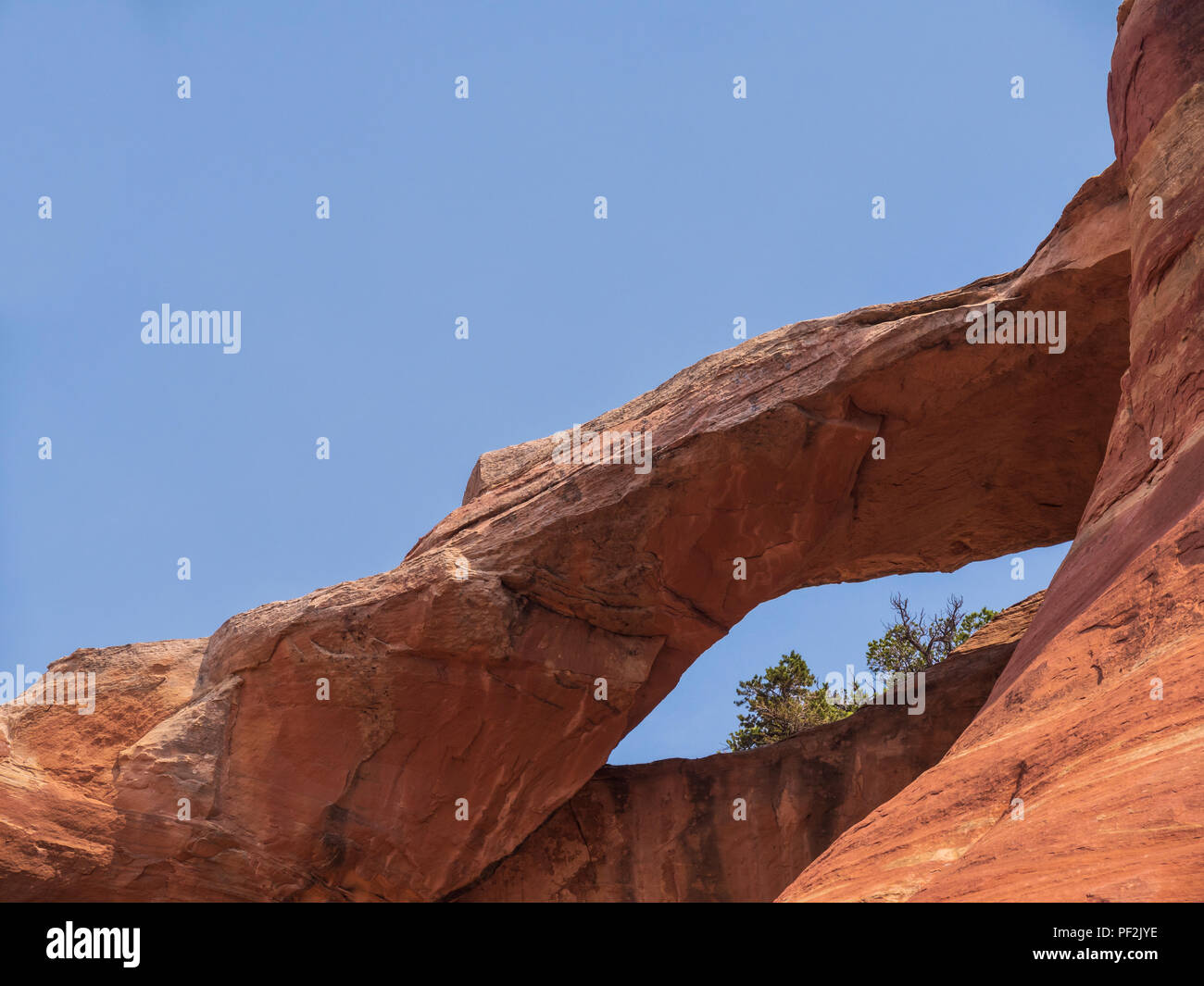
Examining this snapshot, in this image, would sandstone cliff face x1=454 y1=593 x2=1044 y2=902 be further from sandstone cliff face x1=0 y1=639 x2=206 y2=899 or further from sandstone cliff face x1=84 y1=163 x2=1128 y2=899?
sandstone cliff face x1=0 y1=639 x2=206 y2=899

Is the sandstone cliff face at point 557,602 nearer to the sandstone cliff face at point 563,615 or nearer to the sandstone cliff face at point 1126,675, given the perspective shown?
the sandstone cliff face at point 563,615

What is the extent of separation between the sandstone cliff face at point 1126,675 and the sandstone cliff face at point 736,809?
641 cm

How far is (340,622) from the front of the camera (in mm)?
14734

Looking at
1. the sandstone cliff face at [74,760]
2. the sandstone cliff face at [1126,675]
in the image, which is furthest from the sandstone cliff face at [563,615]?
the sandstone cliff face at [1126,675]

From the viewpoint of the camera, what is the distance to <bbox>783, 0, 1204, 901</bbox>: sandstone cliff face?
19.6 feet

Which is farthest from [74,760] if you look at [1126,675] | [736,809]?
[1126,675]

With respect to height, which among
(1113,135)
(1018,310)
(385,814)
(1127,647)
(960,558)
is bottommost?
(385,814)

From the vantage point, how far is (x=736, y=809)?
16.3m

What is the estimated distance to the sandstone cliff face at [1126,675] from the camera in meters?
5.99

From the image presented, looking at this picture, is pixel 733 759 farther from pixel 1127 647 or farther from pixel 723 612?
pixel 1127 647

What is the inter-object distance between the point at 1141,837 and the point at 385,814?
36.1 ft

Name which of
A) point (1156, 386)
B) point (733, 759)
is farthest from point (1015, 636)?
point (1156, 386)

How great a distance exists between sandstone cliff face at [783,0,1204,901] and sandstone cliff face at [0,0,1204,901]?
86cm

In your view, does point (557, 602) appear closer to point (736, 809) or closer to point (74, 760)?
point (736, 809)
